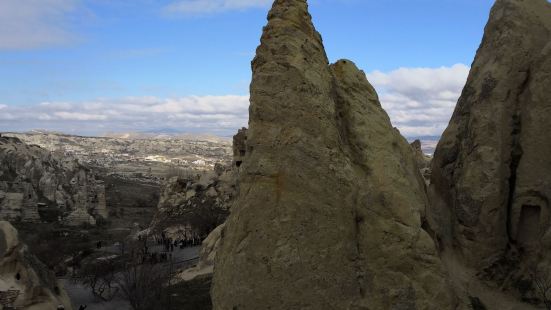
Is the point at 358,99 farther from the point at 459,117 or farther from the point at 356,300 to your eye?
the point at 356,300

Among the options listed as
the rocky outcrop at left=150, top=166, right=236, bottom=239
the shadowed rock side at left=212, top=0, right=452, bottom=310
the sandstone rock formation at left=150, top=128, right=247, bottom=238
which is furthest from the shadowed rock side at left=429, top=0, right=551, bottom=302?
the rocky outcrop at left=150, top=166, right=236, bottom=239

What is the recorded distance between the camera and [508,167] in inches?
417

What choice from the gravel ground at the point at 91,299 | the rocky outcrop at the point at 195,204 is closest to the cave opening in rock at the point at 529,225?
the gravel ground at the point at 91,299

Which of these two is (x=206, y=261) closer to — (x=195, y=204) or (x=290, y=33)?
(x=290, y=33)

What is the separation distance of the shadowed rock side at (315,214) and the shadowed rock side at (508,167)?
5.58 ft

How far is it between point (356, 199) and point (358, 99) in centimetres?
242

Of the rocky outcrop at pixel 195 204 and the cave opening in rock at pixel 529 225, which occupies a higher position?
the cave opening in rock at pixel 529 225

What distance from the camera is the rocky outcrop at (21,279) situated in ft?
46.3

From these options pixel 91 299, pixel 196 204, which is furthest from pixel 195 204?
pixel 91 299

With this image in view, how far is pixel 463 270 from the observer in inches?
417

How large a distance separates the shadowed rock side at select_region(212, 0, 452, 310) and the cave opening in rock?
2.41 meters

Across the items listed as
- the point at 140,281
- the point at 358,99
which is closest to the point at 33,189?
Result: the point at 140,281

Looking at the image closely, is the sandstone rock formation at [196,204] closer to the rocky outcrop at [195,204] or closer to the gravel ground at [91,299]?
the rocky outcrop at [195,204]

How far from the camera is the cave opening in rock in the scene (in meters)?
10.2
